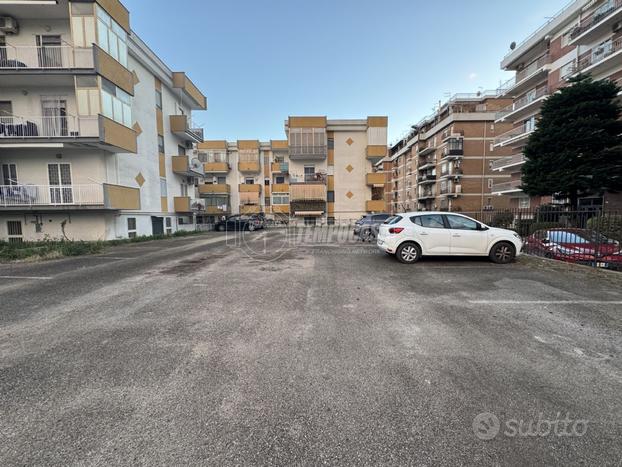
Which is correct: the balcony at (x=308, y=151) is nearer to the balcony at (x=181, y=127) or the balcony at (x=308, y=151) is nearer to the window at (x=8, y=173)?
the balcony at (x=181, y=127)

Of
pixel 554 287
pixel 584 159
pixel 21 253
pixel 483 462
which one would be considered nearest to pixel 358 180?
pixel 584 159

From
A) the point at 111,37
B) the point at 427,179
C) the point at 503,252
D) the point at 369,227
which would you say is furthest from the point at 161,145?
the point at 427,179

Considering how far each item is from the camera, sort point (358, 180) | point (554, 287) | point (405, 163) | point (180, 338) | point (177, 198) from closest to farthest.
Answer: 1. point (180, 338)
2. point (554, 287)
3. point (177, 198)
4. point (358, 180)
5. point (405, 163)

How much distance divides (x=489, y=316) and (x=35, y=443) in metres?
5.33

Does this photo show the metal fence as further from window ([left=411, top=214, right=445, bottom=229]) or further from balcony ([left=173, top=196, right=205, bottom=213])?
balcony ([left=173, top=196, right=205, bottom=213])

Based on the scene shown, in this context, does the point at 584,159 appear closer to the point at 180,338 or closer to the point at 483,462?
the point at 483,462

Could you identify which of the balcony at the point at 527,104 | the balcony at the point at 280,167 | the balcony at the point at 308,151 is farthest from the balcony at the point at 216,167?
the balcony at the point at 527,104

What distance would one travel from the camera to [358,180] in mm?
29312

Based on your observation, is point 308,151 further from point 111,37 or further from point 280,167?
point 111,37

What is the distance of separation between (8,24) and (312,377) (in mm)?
22629

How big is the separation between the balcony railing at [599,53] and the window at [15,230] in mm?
38249

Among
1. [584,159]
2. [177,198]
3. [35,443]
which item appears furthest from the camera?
[177,198]

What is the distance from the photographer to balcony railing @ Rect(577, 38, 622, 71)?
56.4 feet

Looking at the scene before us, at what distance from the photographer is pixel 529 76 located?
80.8 feet
